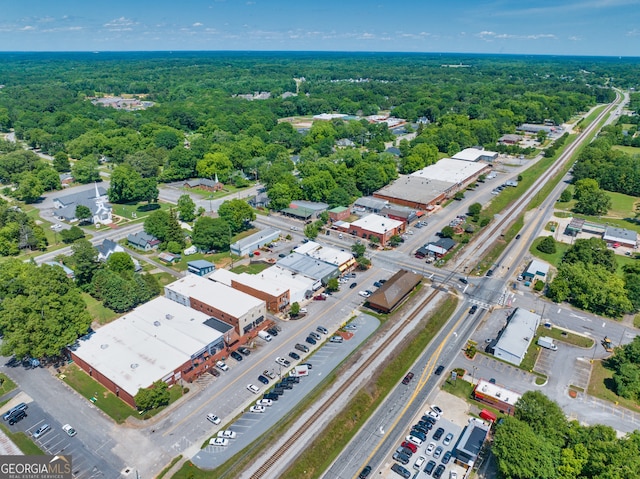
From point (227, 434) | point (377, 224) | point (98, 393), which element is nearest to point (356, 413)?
point (227, 434)

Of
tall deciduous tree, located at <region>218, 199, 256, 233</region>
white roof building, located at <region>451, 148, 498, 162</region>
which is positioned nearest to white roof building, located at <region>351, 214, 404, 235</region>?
tall deciduous tree, located at <region>218, 199, 256, 233</region>

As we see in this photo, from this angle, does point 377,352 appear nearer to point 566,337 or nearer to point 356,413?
point 356,413

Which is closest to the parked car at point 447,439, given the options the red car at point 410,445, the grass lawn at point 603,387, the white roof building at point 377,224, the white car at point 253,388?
the red car at point 410,445

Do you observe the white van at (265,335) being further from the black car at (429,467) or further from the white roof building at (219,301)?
the black car at (429,467)

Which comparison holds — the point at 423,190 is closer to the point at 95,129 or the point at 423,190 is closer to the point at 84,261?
the point at 84,261

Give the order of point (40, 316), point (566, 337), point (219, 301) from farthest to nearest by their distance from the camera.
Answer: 1. point (219, 301)
2. point (566, 337)
3. point (40, 316)

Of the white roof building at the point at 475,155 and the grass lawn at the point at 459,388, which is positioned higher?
the white roof building at the point at 475,155

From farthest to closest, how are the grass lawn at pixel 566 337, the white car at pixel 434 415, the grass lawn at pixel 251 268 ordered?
the grass lawn at pixel 251 268
the grass lawn at pixel 566 337
the white car at pixel 434 415
